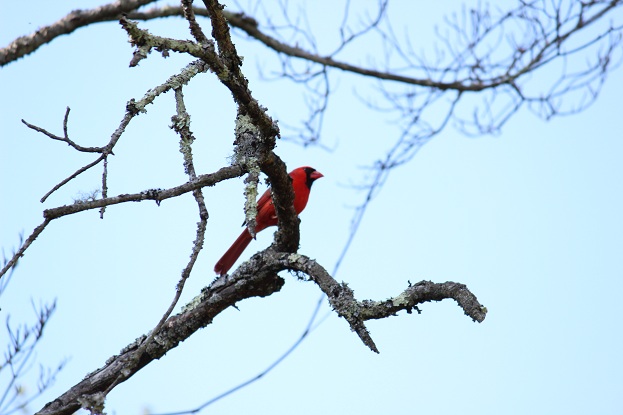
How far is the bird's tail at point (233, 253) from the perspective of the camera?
5527 millimetres

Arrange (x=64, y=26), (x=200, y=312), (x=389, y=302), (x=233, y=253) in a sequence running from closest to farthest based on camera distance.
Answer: (x=389, y=302), (x=200, y=312), (x=233, y=253), (x=64, y=26)

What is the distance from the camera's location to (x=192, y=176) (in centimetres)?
262

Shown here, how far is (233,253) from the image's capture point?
556 centimetres

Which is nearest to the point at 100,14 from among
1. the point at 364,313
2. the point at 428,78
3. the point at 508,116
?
the point at 428,78

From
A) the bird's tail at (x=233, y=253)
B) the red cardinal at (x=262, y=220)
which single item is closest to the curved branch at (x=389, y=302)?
the red cardinal at (x=262, y=220)

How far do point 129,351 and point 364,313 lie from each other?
3.70 ft

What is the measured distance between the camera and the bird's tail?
5.53 metres

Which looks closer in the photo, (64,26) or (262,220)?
(262,220)

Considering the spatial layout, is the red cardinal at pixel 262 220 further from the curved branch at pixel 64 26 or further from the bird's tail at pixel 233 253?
the curved branch at pixel 64 26

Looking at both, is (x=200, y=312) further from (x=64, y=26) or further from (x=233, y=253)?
(x=64, y=26)

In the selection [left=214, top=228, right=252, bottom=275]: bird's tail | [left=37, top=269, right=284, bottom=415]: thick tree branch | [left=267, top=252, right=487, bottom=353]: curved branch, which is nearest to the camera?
[left=267, top=252, right=487, bottom=353]: curved branch

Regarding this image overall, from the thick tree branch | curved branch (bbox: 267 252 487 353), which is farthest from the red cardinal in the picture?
curved branch (bbox: 267 252 487 353)

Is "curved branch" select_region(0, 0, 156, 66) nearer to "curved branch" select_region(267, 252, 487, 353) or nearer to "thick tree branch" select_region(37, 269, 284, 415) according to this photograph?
"thick tree branch" select_region(37, 269, 284, 415)

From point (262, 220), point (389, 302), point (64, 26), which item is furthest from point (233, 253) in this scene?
point (389, 302)
